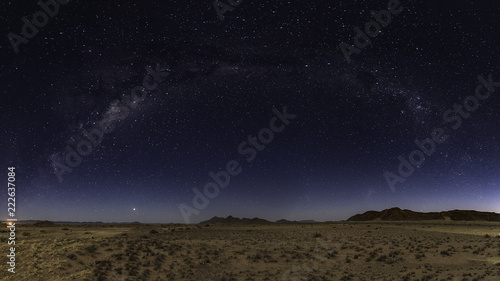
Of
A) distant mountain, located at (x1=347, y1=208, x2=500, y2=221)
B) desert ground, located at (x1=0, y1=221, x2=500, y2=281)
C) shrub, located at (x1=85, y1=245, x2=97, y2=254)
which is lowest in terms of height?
distant mountain, located at (x1=347, y1=208, x2=500, y2=221)

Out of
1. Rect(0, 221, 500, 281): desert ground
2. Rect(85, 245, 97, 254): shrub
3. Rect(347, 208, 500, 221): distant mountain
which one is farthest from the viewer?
Rect(347, 208, 500, 221): distant mountain

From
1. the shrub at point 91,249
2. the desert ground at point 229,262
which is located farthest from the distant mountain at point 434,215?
the shrub at point 91,249

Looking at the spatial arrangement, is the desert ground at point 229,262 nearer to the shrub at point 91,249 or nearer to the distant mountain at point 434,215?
the shrub at point 91,249

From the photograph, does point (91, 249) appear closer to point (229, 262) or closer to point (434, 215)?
point (229, 262)

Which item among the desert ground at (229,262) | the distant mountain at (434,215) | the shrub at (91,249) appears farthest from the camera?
the distant mountain at (434,215)

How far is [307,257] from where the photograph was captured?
2173cm

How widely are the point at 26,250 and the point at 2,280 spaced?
11.9 ft

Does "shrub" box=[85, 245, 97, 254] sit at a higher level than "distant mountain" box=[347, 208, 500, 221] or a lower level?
higher

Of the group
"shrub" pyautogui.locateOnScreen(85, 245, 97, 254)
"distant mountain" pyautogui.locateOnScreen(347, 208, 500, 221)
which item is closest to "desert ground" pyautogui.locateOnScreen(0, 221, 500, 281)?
"shrub" pyautogui.locateOnScreen(85, 245, 97, 254)

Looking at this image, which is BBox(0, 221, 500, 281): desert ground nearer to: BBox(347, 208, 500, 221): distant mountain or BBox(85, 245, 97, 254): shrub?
BBox(85, 245, 97, 254): shrub

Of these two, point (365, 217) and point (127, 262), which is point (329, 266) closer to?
point (127, 262)

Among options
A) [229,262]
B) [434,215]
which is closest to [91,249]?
[229,262]

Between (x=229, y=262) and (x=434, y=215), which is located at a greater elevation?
(x=229, y=262)

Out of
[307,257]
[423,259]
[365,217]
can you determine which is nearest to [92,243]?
[307,257]
